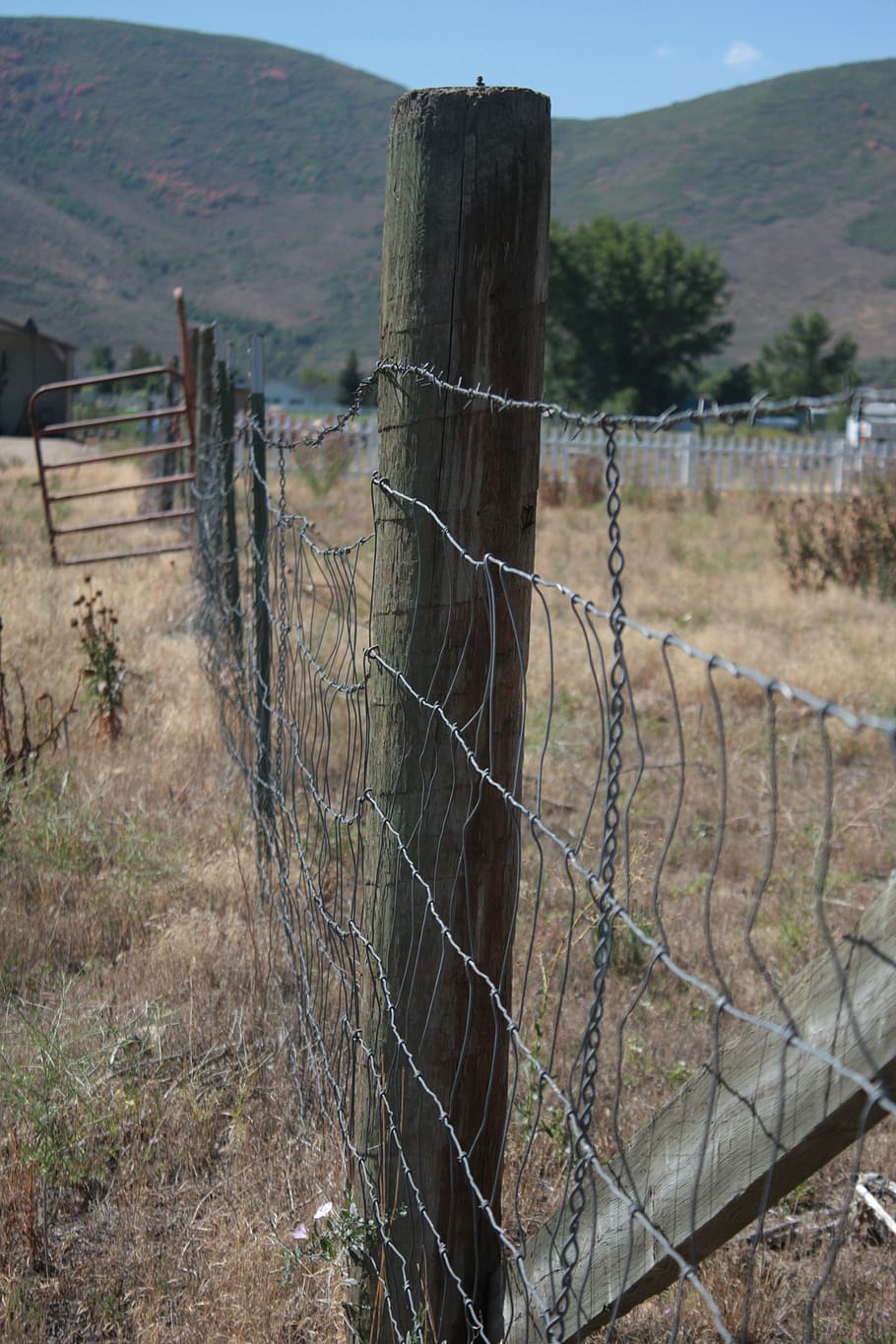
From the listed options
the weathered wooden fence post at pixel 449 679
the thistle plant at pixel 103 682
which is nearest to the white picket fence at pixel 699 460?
the thistle plant at pixel 103 682

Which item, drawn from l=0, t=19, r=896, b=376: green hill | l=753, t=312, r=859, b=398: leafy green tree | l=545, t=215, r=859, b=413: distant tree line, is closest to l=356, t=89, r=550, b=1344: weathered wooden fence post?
l=545, t=215, r=859, b=413: distant tree line

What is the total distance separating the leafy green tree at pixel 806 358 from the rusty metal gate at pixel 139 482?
177ft

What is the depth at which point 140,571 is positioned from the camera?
9.30 metres

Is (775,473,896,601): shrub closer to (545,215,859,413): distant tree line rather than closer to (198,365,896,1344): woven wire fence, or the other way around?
(198,365,896,1344): woven wire fence

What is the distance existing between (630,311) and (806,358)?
1127 cm

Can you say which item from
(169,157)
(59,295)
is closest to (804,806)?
(59,295)

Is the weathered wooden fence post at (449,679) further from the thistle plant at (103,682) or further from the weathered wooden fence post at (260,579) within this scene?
the thistle plant at (103,682)

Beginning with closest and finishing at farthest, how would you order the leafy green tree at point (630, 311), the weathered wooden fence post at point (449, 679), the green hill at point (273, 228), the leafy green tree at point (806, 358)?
1. the weathered wooden fence post at point (449, 679)
2. the leafy green tree at point (630, 311)
3. the leafy green tree at point (806, 358)
4. the green hill at point (273, 228)

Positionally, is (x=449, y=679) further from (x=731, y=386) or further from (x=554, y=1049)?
(x=731, y=386)

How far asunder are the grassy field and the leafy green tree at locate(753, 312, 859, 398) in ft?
212

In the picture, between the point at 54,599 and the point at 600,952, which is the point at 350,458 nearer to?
the point at 54,599

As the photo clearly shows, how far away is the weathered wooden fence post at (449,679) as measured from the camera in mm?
1738

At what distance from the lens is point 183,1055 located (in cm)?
293

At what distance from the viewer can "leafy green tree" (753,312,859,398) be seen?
66838 millimetres
